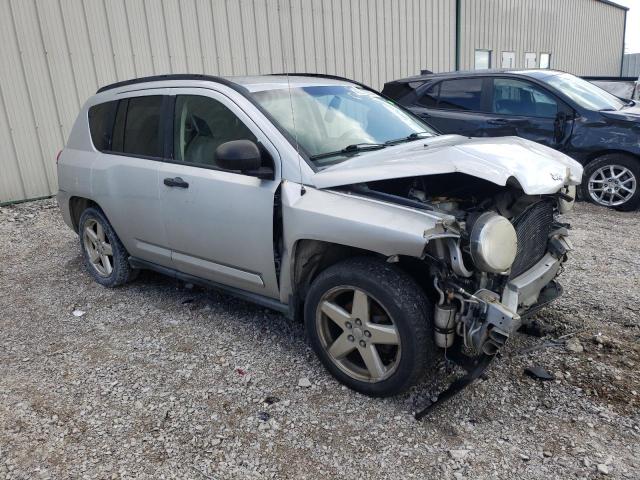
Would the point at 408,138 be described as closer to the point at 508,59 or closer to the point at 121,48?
the point at 121,48

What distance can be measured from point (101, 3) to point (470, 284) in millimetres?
7572

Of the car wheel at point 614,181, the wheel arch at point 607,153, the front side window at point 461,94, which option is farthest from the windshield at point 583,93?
the front side window at point 461,94

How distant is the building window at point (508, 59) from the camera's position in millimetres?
17578

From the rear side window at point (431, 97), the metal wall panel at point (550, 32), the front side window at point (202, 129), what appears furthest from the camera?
the metal wall panel at point (550, 32)

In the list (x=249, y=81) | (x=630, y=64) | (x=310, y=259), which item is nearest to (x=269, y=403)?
(x=310, y=259)

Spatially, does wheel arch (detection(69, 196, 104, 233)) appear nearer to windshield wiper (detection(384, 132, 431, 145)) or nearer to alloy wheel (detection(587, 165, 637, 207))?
windshield wiper (detection(384, 132, 431, 145))

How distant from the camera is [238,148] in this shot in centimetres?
306

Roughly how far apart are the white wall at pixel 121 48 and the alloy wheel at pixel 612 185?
19.5ft

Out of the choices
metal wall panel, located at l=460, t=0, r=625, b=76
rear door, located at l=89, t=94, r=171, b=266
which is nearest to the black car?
rear door, located at l=89, t=94, r=171, b=266

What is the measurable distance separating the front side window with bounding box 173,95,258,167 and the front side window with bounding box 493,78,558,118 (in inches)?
191

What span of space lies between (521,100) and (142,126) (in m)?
5.11

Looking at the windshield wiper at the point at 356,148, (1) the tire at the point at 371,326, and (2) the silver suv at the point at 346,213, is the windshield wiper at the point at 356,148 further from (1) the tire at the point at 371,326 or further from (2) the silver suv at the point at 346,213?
(1) the tire at the point at 371,326

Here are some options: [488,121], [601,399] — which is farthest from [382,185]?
[488,121]

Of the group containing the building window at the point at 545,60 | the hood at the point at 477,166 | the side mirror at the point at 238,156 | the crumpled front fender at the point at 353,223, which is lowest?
the building window at the point at 545,60
